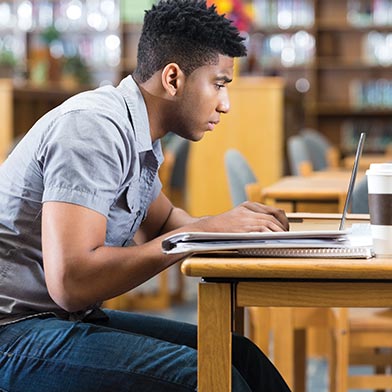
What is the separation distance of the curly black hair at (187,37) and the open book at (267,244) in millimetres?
399

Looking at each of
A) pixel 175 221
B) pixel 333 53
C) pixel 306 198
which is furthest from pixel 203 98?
pixel 333 53

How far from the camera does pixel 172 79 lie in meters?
1.53

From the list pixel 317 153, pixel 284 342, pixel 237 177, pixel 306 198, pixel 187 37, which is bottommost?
pixel 284 342

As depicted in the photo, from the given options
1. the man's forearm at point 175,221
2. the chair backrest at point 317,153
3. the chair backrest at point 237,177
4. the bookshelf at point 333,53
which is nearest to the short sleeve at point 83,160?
the man's forearm at point 175,221

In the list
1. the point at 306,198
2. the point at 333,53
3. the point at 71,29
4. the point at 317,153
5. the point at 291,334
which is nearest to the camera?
the point at 291,334

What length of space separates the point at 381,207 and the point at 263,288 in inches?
8.2

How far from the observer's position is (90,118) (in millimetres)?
1400

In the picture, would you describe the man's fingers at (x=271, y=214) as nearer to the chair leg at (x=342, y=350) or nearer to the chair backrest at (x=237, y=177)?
the chair leg at (x=342, y=350)

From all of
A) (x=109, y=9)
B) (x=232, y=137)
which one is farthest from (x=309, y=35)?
(x=232, y=137)

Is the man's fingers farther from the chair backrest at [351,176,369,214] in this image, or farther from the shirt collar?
the chair backrest at [351,176,369,214]

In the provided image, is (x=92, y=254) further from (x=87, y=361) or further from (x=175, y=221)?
(x=175, y=221)

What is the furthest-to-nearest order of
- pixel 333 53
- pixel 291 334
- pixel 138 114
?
pixel 333 53 < pixel 291 334 < pixel 138 114

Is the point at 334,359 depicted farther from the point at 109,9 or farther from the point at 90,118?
the point at 109,9

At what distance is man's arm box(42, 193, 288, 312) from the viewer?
131cm
